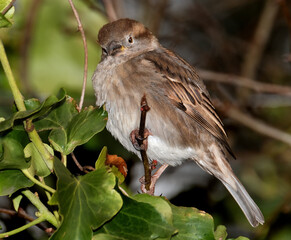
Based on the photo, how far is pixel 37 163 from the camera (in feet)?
5.92

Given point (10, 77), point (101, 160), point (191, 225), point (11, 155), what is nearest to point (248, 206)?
point (191, 225)

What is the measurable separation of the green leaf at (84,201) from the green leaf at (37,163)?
0.09 m

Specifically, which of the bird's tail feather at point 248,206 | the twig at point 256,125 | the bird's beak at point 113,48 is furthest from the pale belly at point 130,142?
the twig at point 256,125

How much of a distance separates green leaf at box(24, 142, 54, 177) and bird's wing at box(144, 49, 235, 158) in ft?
4.91

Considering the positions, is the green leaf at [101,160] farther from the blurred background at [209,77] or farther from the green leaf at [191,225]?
the blurred background at [209,77]

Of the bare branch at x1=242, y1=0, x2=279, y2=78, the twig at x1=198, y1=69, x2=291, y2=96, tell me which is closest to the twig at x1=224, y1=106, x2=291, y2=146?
the twig at x1=198, y1=69, x2=291, y2=96

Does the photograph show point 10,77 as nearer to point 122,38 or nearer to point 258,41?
point 122,38

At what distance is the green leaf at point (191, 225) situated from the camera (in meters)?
1.88

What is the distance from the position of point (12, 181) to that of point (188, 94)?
5.52 feet

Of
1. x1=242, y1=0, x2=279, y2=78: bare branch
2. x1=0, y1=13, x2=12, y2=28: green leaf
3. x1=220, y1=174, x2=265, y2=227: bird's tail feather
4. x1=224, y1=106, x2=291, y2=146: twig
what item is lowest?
x1=220, y1=174, x2=265, y2=227: bird's tail feather

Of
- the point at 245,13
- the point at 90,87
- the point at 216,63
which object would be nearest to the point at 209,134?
the point at 90,87

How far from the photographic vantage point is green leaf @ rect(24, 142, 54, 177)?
1.80 meters

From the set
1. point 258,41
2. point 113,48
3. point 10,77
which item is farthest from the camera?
point 258,41

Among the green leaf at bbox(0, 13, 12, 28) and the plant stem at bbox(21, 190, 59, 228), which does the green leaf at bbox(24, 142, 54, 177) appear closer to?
the plant stem at bbox(21, 190, 59, 228)
